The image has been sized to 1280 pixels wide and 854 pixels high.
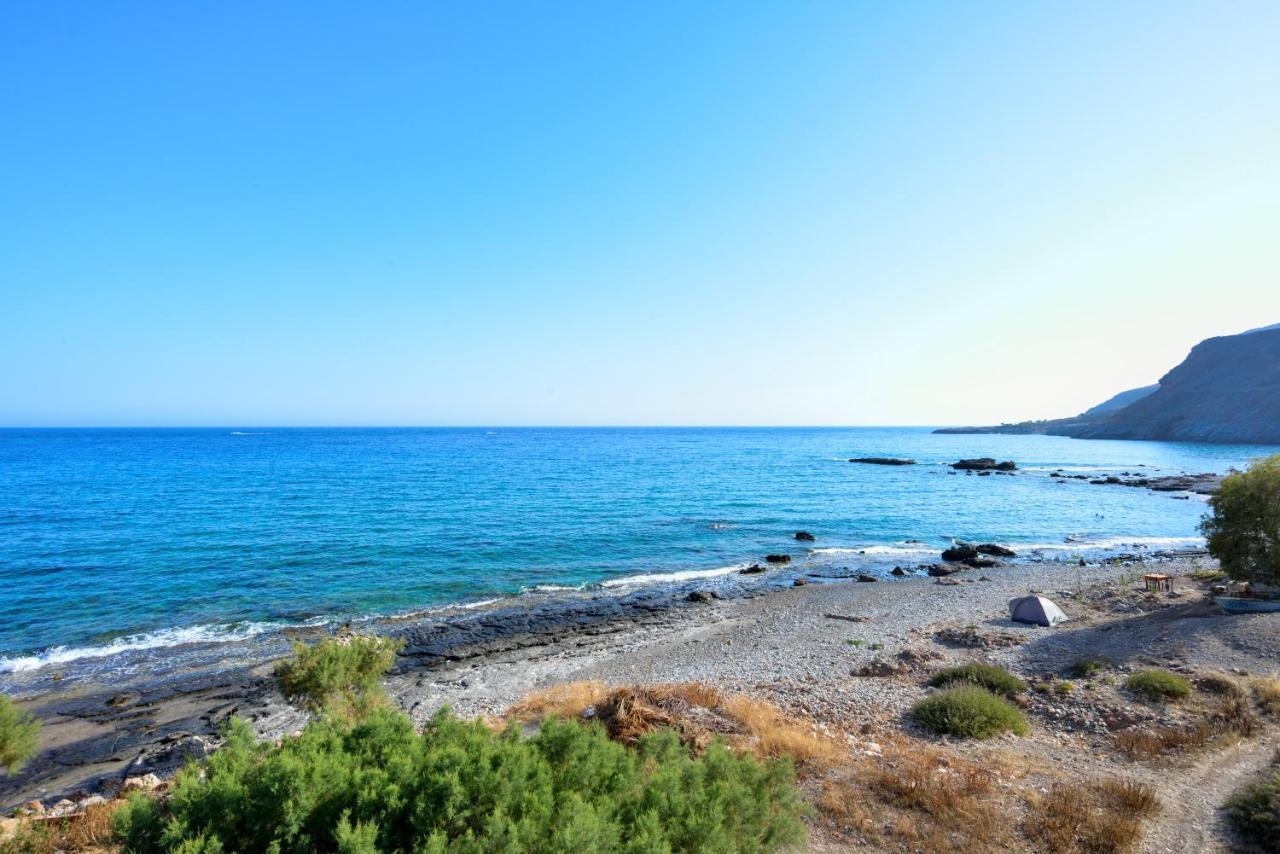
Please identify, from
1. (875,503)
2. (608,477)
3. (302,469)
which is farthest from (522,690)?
(302,469)

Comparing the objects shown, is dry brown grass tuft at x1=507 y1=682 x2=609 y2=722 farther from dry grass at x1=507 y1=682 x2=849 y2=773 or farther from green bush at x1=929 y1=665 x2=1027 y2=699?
green bush at x1=929 y1=665 x2=1027 y2=699

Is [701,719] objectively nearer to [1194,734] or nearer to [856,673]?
[856,673]

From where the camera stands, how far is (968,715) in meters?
13.1

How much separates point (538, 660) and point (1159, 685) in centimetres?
1832

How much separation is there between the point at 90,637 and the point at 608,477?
5707cm

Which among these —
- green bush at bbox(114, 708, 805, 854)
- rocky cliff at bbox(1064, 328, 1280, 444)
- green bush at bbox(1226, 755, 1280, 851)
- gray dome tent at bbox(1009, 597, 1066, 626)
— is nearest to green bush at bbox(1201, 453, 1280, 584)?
gray dome tent at bbox(1009, 597, 1066, 626)

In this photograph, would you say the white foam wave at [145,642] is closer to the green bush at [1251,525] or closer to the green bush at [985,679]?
the green bush at [985,679]

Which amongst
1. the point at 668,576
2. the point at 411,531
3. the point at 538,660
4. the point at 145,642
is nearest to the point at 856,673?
the point at 538,660

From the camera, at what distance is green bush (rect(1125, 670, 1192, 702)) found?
1429cm

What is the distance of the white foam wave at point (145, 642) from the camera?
20203mm

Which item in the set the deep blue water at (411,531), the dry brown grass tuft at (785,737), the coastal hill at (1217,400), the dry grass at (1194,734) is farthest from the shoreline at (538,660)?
the coastal hill at (1217,400)

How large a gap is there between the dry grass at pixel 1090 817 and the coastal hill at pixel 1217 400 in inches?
6552

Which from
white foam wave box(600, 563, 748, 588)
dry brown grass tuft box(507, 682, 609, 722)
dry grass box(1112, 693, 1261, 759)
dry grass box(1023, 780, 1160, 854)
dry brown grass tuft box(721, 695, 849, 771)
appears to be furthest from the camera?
white foam wave box(600, 563, 748, 588)

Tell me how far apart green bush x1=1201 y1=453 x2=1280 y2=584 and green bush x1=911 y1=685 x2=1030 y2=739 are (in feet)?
45.4
